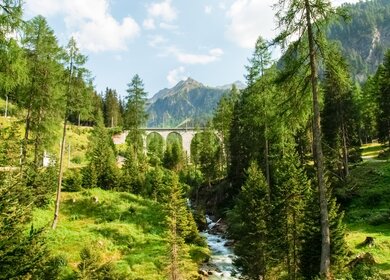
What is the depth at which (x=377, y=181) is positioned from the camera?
42062 millimetres

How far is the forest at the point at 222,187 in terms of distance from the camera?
45.8ft

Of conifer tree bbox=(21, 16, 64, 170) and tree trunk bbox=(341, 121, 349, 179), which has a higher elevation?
conifer tree bbox=(21, 16, 64, 170)

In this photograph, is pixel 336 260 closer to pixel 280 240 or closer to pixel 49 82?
pixel 280 240

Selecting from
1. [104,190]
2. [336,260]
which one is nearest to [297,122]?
[336,260]

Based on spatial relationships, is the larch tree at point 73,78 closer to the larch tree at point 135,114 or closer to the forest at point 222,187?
the forest at point 222,187

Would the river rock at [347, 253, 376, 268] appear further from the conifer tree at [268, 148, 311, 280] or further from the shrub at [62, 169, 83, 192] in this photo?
the shrub at [62, 169, 83, 192]

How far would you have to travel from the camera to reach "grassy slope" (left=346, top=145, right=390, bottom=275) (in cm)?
2677

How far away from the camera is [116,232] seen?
34.2 metres

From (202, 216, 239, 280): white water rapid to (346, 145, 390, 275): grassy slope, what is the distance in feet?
32.1

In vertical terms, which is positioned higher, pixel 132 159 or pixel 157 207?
pixel 132 159

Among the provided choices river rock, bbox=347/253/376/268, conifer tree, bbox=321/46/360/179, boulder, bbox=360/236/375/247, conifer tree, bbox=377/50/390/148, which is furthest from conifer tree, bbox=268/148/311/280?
conifer tree, bbox=377/50/390/148

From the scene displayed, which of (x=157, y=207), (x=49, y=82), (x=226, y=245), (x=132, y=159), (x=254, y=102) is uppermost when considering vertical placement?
(x=49, y=82)

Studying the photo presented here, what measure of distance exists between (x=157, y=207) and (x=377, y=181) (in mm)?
25162

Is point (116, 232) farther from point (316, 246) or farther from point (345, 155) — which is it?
point (345, 155)
